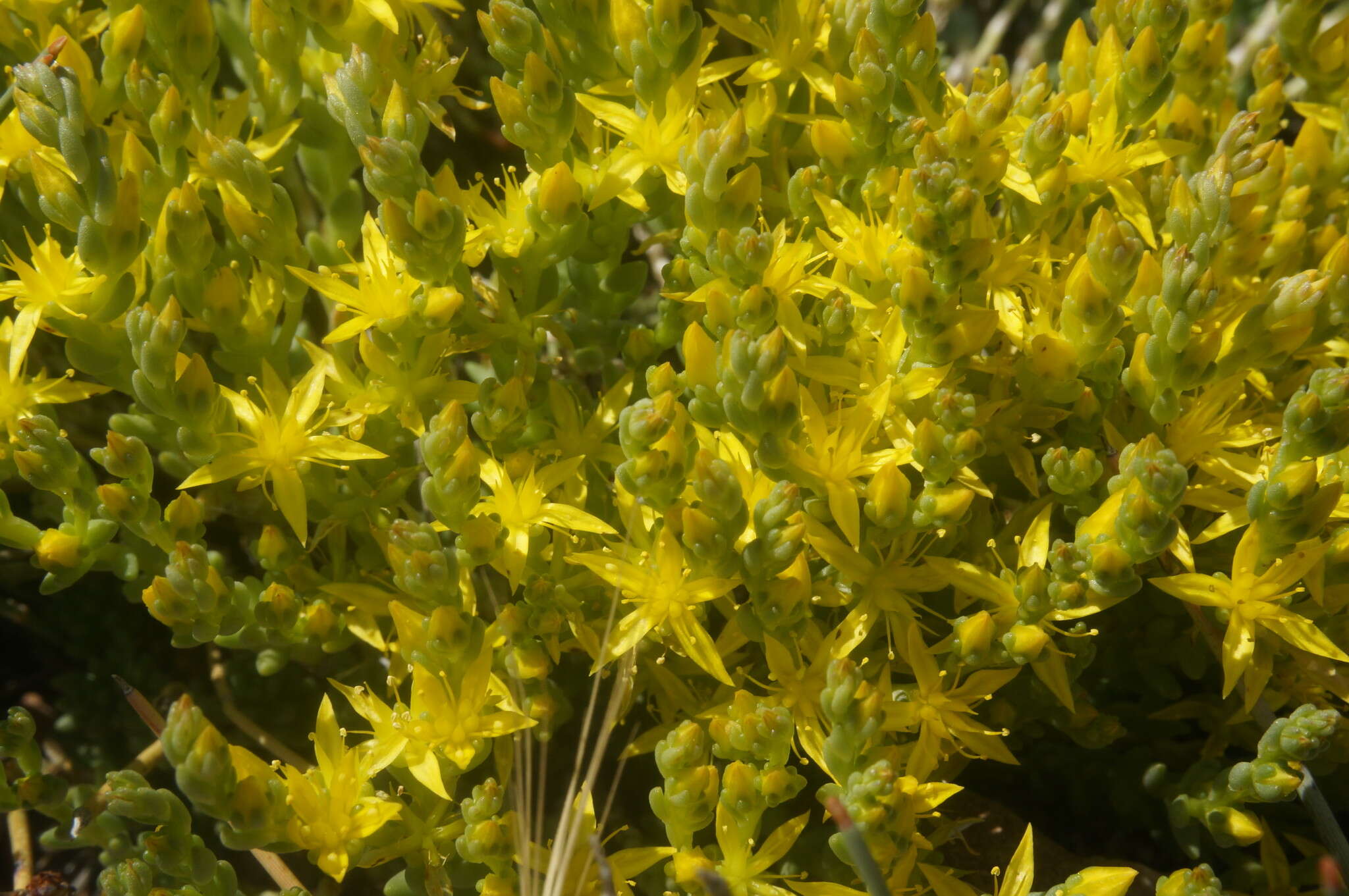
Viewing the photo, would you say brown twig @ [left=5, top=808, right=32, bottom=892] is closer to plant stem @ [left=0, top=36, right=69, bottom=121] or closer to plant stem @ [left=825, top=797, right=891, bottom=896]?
plant stem @ [left=0, top=36, right=69, bottom=121]

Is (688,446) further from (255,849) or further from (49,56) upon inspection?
(49,56)

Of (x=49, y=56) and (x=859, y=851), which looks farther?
(x=49, y=56)

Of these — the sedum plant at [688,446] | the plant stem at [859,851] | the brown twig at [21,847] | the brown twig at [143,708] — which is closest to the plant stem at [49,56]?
the sedum plant at [688,446]

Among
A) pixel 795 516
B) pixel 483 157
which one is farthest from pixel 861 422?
pixel 483 157

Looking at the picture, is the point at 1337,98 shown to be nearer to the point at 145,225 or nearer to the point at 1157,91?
the point at 1157,91

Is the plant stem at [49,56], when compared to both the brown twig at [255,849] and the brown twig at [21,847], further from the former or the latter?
the brown twig at [21,847]

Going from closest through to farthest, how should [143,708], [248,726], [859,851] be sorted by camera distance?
1. [859,851]
2. [143,708]
3. [248,726]

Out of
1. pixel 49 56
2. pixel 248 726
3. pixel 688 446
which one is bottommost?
pixel 248 726

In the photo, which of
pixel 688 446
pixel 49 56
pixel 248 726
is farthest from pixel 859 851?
pixel 49 56
